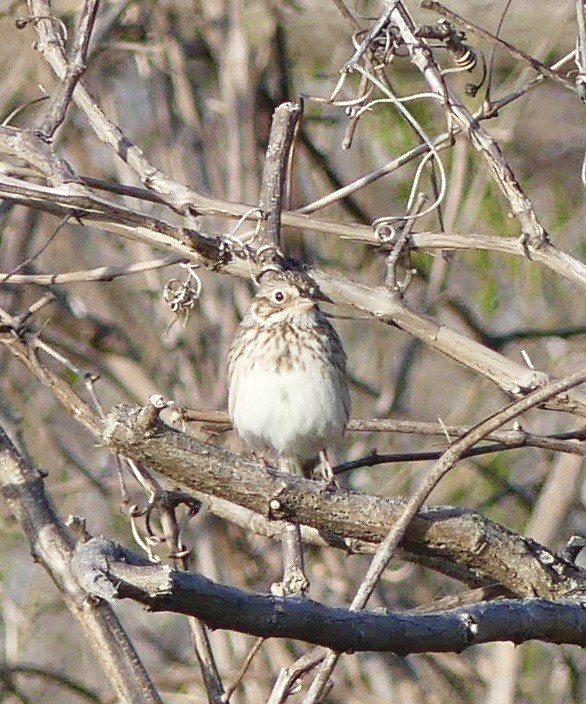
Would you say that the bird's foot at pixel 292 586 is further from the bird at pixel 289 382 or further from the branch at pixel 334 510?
the bird at pixel 289 382

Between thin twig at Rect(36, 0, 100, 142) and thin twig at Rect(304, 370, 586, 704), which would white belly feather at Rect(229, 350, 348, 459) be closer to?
thin twig at Rect(36, 0, 100, 142)

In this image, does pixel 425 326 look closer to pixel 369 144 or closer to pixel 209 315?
pixel 209 315

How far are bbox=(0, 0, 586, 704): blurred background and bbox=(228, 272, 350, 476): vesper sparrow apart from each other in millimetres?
1119

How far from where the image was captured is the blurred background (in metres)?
6.15

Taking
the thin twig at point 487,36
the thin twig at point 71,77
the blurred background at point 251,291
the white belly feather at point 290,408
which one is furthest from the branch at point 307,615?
the blurred background at point 251,291

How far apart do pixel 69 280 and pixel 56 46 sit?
1.92 ft

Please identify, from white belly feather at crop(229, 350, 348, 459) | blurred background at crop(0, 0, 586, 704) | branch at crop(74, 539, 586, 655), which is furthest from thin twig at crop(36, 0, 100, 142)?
blurred background at crop(0, 0, 586, 704)

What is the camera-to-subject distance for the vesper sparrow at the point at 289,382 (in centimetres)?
466

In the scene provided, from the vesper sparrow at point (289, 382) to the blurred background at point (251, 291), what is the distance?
1119 millimetres

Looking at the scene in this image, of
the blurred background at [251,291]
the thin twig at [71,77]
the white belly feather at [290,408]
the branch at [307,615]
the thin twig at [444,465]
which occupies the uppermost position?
the blurred background at [251,291]

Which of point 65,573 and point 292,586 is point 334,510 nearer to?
point 292,586

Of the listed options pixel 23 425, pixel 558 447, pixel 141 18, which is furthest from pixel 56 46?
pixel 23 425

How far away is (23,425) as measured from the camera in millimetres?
6844

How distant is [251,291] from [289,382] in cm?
158
